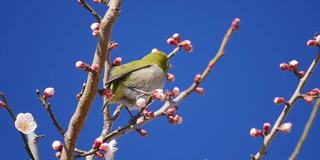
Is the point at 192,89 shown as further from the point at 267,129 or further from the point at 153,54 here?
the point at 153,54

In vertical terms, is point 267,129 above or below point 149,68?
below

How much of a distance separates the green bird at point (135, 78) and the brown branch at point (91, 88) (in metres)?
1.39

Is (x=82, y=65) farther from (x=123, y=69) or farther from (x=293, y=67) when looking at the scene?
(x=123, y=69)

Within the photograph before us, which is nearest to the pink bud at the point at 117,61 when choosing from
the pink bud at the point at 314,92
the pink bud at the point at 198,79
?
the pink bud at the point at 314,92

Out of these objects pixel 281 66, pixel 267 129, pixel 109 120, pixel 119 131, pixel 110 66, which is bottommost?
pixel 267 129

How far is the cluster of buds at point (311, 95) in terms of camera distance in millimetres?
3266

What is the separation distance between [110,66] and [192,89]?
3.14m

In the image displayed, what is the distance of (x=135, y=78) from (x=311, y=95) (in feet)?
8.95

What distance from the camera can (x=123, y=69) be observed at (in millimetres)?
5668

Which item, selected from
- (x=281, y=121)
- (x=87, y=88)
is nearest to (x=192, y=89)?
(x=281, y=121)

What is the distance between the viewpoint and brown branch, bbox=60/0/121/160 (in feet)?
11.8

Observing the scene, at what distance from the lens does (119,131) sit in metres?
3.76

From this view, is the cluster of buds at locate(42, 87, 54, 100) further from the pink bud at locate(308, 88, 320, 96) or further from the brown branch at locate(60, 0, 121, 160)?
the pink bud at locate(308, 88, 320, 96)

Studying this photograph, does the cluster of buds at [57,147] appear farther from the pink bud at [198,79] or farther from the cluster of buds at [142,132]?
the pink bud at [198,79]
